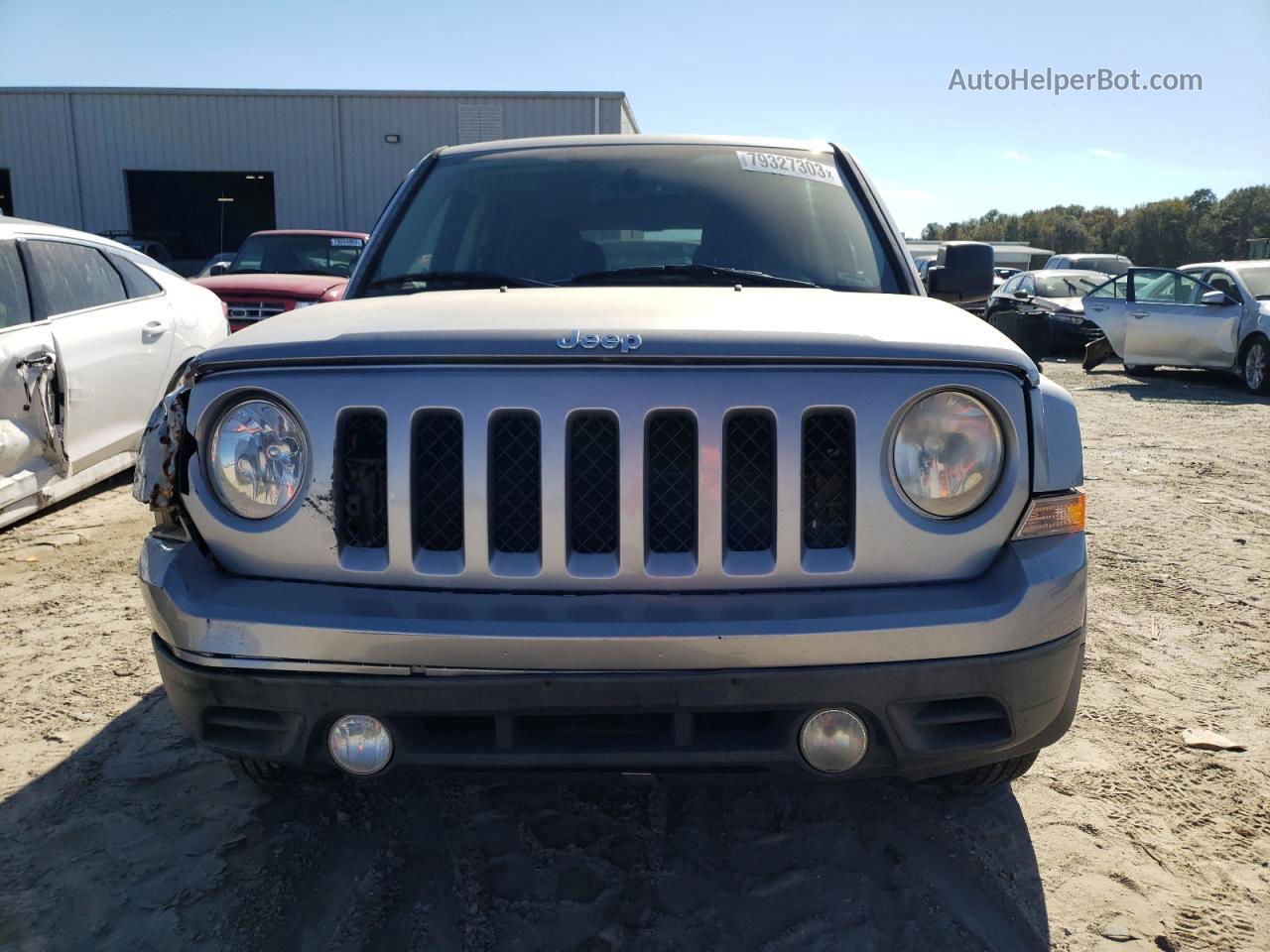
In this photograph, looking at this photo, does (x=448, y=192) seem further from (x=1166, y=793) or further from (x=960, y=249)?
(x=1166, y=793)

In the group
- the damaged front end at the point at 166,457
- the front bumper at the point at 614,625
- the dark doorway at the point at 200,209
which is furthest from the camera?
the dark doorway at the point at 200,209

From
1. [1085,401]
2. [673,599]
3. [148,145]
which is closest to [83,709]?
[673,599]

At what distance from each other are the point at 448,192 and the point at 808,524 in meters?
1.92

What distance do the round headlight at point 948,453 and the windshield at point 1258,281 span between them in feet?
38.7

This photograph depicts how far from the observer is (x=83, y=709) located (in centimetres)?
316

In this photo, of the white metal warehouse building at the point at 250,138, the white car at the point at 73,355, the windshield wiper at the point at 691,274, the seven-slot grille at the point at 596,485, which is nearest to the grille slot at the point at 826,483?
the seven-slot grille at the point at 596,485

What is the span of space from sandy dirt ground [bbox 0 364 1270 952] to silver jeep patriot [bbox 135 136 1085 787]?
0.32m

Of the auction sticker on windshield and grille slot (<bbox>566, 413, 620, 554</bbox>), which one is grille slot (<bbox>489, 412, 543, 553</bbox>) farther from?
the auction sticker on windshield

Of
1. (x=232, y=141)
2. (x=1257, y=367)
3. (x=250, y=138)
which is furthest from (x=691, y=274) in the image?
(x=232, y=141)

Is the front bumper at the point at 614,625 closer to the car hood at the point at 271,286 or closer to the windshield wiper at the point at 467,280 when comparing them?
the windshield wiper at the point at 467,280

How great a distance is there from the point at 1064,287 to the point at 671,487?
17.2 metres

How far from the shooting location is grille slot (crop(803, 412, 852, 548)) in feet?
6.24

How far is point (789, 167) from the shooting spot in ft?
10.5

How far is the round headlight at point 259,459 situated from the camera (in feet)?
6.30
